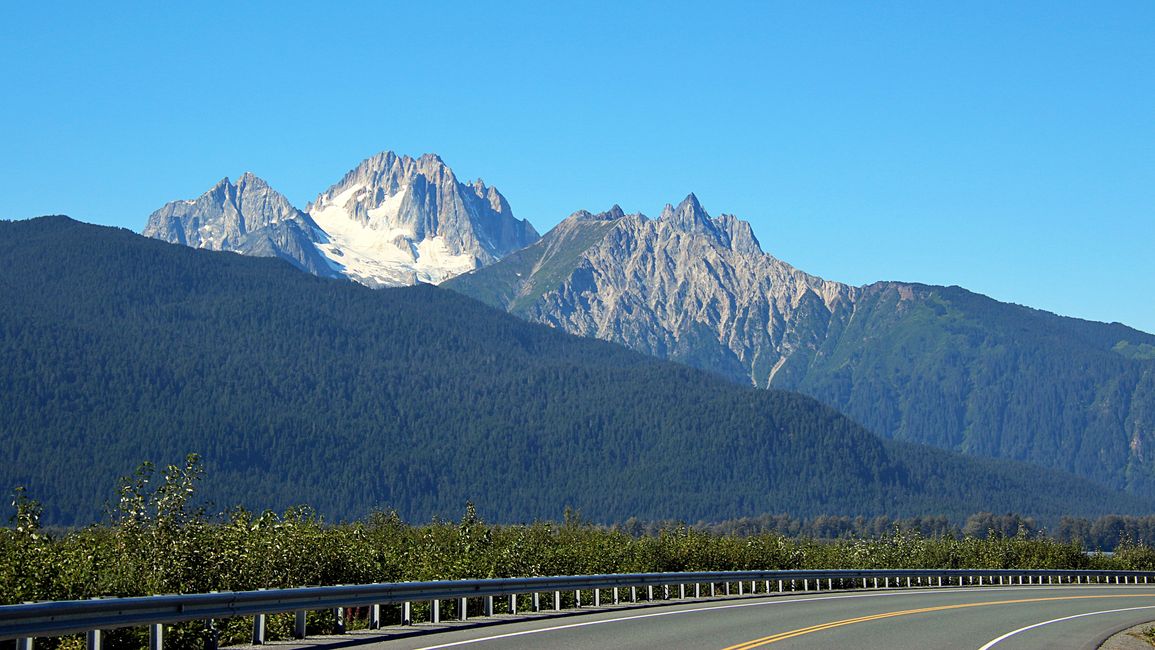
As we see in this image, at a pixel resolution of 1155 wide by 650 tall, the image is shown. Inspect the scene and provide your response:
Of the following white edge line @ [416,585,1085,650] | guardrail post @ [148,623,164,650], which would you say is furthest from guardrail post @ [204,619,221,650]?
white edge line @ [416,585,1085,650]

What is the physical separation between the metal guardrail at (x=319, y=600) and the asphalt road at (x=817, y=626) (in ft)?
3.56

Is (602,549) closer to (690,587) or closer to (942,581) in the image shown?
(690,587)

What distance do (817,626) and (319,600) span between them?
11.8 meters

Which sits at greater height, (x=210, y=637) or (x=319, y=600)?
(x=319, y=600)

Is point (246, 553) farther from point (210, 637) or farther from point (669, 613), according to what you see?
point (669, 613)

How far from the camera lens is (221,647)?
24594 mm

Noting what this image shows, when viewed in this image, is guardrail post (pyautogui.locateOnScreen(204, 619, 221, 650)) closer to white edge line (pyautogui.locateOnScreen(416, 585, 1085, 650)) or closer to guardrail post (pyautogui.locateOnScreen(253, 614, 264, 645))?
guardrail post (pyautogui.locateOnScreen(253, 614, 264, 645))

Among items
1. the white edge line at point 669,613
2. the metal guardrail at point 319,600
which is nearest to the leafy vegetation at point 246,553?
the metal guardrail at point 319,600

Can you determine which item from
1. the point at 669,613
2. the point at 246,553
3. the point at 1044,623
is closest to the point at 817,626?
the point at 669,613

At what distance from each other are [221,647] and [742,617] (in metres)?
14.1

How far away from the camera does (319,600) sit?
25.9 meters

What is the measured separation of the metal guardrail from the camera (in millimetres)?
19844

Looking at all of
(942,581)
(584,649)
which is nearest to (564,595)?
(584,649)

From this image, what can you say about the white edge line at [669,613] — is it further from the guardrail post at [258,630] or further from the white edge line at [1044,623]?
the white edge line at [1044,623]
